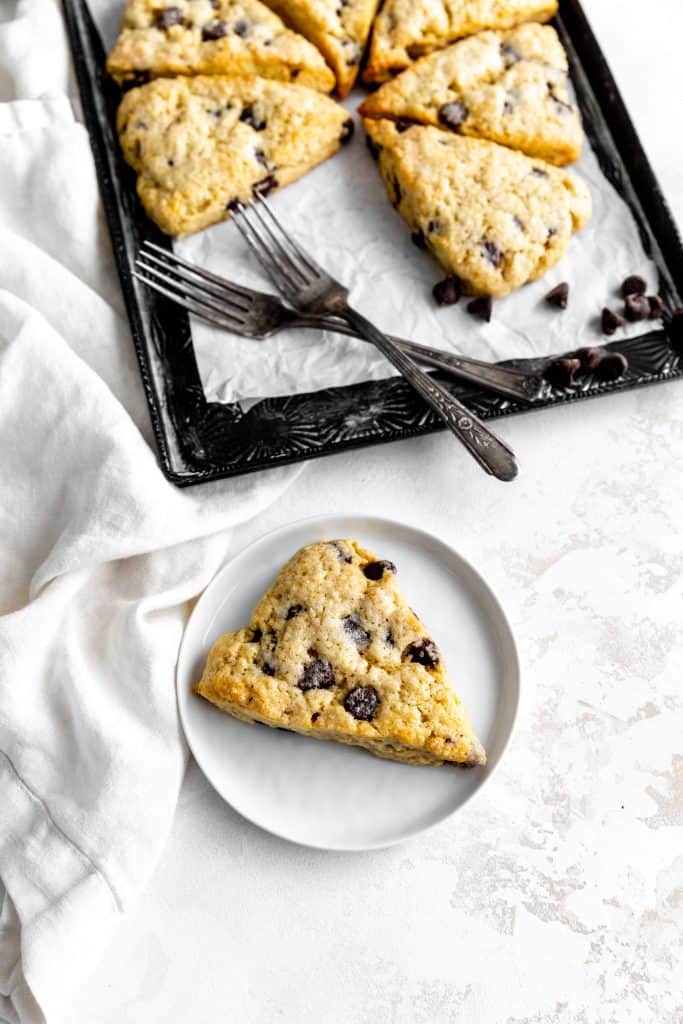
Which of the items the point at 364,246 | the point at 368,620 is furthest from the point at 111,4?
the point at 368,620

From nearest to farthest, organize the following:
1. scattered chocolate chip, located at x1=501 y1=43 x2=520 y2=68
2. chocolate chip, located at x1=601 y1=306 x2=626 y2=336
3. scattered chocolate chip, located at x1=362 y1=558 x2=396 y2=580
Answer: scattered chocolate chip, located at x1=362 y1=558 x2=396 y2=580 < chocolate chip, located at x1=601 y1=306 x2=626 y2=336 < scattered chocolate chip, located at x1=501 y1=43 x2=520 y2=68

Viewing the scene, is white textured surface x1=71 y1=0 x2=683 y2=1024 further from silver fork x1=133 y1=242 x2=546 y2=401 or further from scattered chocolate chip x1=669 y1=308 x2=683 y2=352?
scattered chocolate chip x1=669 y1=308 x2=683 y2=352

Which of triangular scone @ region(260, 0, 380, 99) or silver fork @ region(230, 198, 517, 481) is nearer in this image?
silver fork @ region(230, 198, 517, 481)

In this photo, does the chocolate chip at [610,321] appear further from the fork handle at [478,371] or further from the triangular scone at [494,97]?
the triangular scone at [494,97]

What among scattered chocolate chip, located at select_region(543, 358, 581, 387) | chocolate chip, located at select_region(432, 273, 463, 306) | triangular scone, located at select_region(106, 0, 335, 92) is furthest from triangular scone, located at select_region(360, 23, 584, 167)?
scattered chocolate chip, located at select_region(543, 358, 581, 387)

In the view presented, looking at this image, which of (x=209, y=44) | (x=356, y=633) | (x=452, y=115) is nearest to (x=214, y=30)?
(x=209, y=44)

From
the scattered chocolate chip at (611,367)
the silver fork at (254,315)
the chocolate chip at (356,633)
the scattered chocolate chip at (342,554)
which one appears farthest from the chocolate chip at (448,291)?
the chocolate chip at (356,633)
